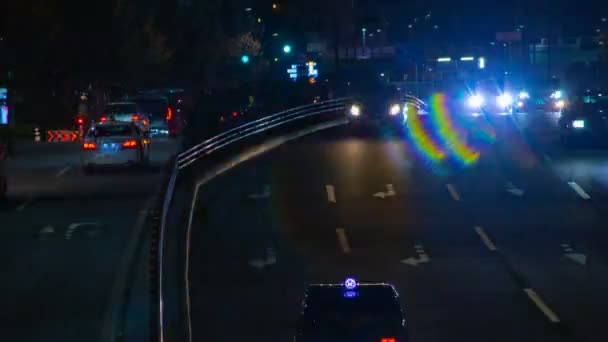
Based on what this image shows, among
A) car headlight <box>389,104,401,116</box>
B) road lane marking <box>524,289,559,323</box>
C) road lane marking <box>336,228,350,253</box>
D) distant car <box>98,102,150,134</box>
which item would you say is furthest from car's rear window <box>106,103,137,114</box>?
road lane marking <box>524,289,559,323</box>

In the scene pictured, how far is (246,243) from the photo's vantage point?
25453 mm

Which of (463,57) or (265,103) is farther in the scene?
(463,57)

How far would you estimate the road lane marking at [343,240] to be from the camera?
80.9 feet

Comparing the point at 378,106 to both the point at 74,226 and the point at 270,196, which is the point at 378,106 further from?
the point at 74,226

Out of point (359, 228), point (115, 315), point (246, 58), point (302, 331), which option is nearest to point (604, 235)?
point (359, 228)

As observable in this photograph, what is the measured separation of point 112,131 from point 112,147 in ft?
2.32

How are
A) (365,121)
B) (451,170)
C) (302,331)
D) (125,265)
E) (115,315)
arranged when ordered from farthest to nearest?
(365,121) → (451,170) → (125,265) → (115,315) → (302,331)

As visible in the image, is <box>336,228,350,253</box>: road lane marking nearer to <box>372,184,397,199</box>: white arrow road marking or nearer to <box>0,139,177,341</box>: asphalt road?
<box>0,139,177,341</box>: asphalt road

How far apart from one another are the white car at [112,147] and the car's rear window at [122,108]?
31.9ft

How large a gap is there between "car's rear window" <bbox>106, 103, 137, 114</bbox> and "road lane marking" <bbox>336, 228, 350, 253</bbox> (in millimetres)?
22722

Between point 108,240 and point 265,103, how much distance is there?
3658cm

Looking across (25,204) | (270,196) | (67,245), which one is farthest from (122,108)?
(67,245)

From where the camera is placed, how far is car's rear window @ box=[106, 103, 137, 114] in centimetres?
4822

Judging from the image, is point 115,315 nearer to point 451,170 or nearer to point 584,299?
point 584,299
